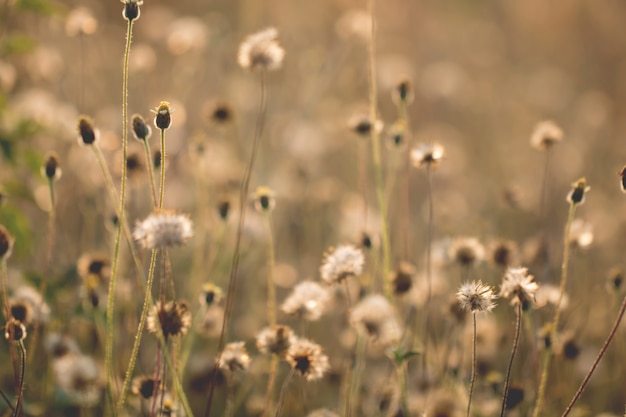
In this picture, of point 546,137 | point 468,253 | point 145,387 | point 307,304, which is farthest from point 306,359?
point 546,137

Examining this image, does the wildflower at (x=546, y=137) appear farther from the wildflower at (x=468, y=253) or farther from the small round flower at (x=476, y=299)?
the small round flower at (x=476, y=299)

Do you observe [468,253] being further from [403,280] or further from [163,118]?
[163,118]

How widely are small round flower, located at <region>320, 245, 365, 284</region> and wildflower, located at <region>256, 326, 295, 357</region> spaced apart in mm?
162

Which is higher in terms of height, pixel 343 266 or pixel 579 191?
pixel 579 191

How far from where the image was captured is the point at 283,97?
16.7ft

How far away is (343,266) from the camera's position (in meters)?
1.69

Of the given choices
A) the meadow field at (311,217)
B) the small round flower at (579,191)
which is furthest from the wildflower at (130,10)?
the small round flower at (579,191)

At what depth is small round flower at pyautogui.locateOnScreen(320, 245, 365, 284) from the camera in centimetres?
167

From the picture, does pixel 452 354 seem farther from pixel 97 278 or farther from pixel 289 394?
pixel 97 278

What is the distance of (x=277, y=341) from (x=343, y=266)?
24 centimetres

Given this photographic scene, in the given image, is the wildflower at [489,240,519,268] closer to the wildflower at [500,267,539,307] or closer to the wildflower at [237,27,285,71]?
the wildflower at [500,267,539,307]

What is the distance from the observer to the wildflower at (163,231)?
4.48 feet

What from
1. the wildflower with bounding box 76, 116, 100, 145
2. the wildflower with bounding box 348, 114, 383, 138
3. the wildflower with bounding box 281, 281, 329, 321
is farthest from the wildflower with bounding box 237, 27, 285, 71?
the wildflower with bounding box 281, 281, 329, 321

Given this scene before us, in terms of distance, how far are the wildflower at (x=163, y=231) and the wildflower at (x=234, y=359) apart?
0.37 metres
